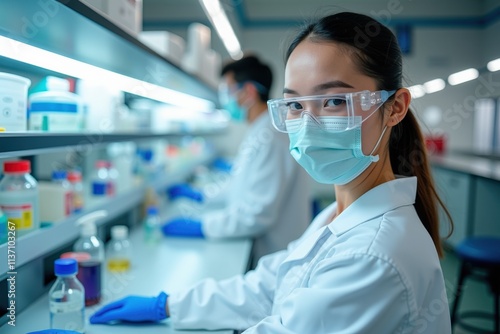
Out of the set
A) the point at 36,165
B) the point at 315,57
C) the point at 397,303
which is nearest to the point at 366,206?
the point at 397,303

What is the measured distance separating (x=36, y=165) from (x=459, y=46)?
8758 millimetres

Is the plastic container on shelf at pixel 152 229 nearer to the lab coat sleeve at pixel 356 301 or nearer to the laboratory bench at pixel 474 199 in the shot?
the lab coat sleeve at pixel 356 301

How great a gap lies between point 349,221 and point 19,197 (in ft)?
3.44

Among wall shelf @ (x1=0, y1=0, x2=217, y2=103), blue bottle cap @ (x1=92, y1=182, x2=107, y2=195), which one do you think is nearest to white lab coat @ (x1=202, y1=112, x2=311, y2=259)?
blue bottle cap @ (x1=92, y1=182, x2=107, y2=195)

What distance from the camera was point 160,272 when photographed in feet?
6.01

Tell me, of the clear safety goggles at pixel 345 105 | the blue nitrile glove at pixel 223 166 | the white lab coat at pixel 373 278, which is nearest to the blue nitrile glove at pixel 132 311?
the white lab coat at pixel 373 278

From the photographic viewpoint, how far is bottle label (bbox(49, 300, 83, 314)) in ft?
4.16

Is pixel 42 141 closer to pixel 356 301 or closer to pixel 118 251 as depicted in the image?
pixel 118 251

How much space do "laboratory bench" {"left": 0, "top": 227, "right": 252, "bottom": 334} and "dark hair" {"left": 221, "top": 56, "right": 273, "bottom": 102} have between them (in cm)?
107

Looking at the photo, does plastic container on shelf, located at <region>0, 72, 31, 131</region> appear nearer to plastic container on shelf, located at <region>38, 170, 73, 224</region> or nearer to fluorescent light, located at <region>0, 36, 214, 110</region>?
fluorescent light, located at <region>0, 36, 214, 110</region>

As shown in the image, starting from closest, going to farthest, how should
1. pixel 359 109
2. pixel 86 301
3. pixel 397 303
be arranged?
pixel 397 303 < pixel 359 109 < pixel 86 301

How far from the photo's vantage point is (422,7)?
26.9 feet

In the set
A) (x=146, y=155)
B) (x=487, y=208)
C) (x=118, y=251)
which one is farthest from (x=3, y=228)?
(x=487, y=208)

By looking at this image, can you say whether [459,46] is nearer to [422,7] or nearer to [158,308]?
[422,7]
